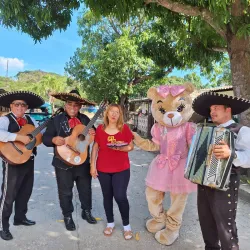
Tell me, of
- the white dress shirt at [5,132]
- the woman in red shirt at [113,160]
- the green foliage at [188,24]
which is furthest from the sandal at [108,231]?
the green foliage at [188,24]

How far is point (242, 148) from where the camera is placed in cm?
233

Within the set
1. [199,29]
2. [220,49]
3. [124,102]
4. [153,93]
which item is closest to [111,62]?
[124,102]

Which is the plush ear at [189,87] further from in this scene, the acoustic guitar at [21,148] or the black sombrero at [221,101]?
the acoustic guitar at [21,148]

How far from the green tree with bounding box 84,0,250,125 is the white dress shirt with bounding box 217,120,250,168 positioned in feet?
5.83

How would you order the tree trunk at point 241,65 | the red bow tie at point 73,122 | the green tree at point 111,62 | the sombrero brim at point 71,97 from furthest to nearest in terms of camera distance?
the green tree at point 111,62
the tree trunk at point 241,65
the red bow tie at point 73,122
the sombrero brim at point 71,97

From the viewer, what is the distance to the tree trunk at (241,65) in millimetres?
4973

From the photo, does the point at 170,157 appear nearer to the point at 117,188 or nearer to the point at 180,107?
the point at 180,107

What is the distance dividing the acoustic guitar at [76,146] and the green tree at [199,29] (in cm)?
187

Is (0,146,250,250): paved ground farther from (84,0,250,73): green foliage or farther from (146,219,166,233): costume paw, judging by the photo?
(84,0,250,73): green foliage

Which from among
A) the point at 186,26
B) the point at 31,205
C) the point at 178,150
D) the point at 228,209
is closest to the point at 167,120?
the point at 178,150

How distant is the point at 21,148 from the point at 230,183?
2284 mm

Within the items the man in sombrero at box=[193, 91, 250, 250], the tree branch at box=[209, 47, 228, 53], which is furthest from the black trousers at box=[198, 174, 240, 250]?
the tree branch at box=[209, 47, 228, 53]

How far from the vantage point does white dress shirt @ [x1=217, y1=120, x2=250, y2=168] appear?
226 centimetres

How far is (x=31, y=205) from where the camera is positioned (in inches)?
172
